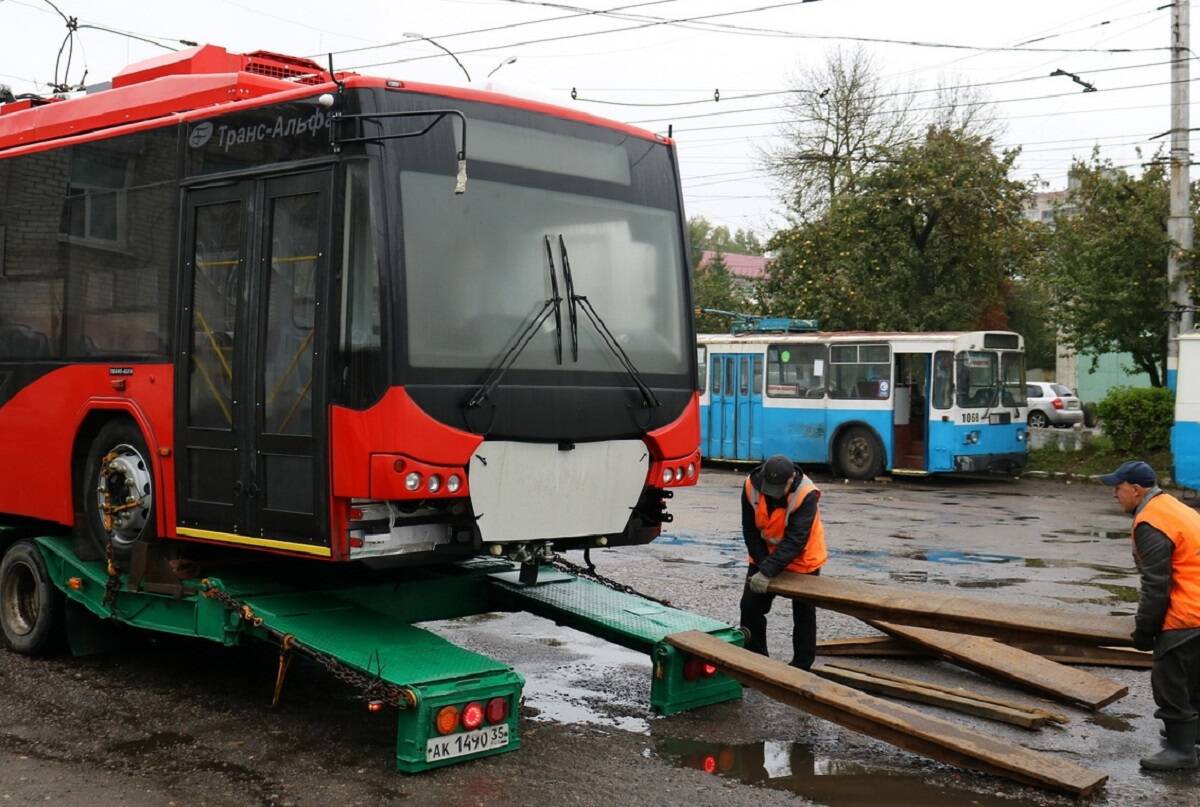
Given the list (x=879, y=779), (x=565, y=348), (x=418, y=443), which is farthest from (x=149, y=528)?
(x=879, y=779)

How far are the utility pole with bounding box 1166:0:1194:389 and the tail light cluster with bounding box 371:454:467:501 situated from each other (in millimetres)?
19685

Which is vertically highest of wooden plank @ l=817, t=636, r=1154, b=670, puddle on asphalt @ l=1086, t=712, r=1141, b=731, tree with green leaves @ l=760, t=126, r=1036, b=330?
tree with green leaves @ l=760, t=126, r=1036, b=330

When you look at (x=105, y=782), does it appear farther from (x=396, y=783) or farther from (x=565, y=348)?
(x=565, y=348)

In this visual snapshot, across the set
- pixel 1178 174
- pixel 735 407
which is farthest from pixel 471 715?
pixel 1178 174

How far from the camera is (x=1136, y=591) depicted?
11.6m

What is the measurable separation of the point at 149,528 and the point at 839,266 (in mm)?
24735

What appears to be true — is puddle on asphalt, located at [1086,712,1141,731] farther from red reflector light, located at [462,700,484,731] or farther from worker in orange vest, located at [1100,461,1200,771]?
red reflector light, located at [462,700,484,731]

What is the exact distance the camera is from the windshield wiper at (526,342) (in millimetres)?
6526

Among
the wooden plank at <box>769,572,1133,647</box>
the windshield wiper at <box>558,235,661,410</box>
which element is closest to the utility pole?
the wooden plank at <box>769,572,1133,647</box>

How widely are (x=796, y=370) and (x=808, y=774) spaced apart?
62.3 ft

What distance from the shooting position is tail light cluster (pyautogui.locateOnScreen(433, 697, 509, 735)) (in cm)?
614

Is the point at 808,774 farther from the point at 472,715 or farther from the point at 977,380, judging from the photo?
the point at 977,380

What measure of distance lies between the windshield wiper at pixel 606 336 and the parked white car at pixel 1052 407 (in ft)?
119

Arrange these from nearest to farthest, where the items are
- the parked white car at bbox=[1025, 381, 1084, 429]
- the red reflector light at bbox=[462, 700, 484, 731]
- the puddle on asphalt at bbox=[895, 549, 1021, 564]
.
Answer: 1. the red reflector light at bbox=[462, 700, 484, 731]
2. the puddle on asphalt at bbox=[895, 549, 1021, 564]
3. the parked white car at bbox=[1025, 381, 1084, 429]
